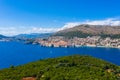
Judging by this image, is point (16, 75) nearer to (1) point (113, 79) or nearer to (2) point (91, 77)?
(2) point (91, 77)

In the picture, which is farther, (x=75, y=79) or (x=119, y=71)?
(x=119, y=71)

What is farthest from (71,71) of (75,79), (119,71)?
(119,71)

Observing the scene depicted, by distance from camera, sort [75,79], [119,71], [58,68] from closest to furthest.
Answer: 1. [75,79]
2. [58,68]
3. [119,71]

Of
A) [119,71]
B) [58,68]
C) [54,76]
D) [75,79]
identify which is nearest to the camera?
[75,79]

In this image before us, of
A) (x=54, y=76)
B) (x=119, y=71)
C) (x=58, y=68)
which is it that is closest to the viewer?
(x=54, y=76)

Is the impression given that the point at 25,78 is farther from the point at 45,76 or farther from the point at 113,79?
the point at 113,79

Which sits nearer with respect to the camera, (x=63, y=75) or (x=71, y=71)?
(x=63, y=75)

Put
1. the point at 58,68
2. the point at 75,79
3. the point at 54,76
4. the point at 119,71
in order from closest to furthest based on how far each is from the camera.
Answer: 1. the point at 75,79
2. the point at 54,76
3. the point at 58,68
4. the point at 119,71

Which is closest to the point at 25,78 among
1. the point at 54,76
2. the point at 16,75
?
the point at 16,75
